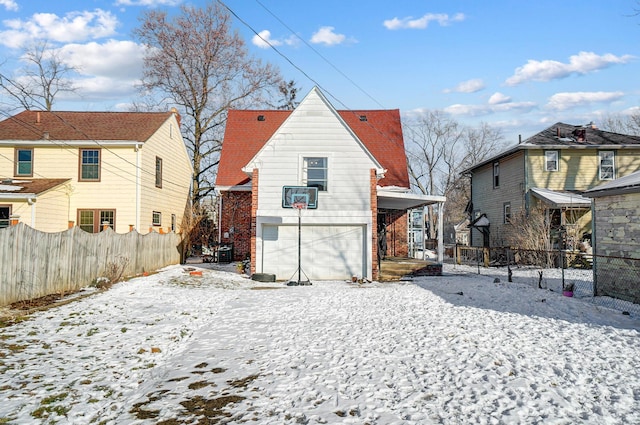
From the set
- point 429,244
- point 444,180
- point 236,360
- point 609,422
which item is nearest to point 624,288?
point 609,422

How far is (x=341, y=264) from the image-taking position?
16.9m

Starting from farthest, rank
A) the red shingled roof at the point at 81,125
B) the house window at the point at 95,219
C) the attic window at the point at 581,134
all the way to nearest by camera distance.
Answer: the attic window at the point at 581,134 → the red shingled roof at the point at 81,125 → the house window at the point at 95,219

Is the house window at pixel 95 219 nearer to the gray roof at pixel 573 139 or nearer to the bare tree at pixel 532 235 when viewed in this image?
the bare tree at pixel 532 235

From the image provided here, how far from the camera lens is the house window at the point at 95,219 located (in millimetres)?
20172

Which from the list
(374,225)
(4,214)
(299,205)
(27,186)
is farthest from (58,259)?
(374,225)

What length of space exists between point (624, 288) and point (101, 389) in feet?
38.7

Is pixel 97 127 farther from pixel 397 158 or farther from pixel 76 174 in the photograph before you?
pixel 397 158

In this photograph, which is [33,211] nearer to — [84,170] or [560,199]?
[84,170]

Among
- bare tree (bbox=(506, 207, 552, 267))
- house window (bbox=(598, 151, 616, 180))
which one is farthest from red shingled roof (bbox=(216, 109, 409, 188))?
house window (bbox=(598, 151, 616, 180))

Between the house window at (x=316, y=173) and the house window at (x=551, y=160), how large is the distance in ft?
48.6

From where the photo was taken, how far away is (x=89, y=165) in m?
20.5

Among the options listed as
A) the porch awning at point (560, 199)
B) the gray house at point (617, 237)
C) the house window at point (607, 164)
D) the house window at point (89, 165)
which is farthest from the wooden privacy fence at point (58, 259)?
the house window at point (607, 164)

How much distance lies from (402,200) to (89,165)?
14.4 meters

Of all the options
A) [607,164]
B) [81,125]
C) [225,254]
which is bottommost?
[225,254]
